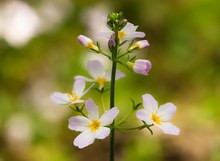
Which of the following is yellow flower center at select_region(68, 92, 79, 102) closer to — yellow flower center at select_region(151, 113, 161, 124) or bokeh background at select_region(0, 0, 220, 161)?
yellow flower center at select_region(151, 113, 161, 124)

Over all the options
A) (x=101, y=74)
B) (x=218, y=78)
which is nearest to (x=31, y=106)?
(x=218, y=78)

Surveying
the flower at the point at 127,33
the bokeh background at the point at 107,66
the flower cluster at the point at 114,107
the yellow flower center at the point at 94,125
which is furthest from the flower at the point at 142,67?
the bokeh background at the point at 107,66

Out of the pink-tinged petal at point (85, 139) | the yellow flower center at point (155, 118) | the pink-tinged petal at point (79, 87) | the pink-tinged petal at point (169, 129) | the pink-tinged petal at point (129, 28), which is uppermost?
the pink-tinged petal at point (129, 28)

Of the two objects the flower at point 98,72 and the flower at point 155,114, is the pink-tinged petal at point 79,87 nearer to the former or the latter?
the flower at point 98,72

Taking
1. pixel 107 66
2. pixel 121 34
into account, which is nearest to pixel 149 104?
pixel 121 34

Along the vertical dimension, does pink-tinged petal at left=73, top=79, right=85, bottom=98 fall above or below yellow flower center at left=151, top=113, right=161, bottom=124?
above

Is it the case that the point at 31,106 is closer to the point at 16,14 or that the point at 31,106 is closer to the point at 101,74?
Result: the point at 16,14

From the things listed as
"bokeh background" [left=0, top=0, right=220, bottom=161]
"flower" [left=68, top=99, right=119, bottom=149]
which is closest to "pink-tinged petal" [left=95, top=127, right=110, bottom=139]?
"flower" [left=68, top=99, right=119, bottom=149]
